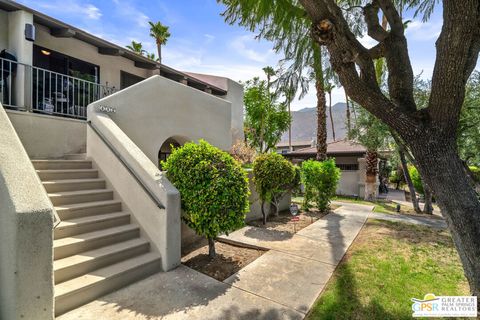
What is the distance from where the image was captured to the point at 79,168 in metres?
5.86

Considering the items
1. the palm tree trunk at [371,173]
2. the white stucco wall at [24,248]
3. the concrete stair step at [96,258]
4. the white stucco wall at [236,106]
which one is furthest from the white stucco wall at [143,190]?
the palm tree trunk at [371,173]

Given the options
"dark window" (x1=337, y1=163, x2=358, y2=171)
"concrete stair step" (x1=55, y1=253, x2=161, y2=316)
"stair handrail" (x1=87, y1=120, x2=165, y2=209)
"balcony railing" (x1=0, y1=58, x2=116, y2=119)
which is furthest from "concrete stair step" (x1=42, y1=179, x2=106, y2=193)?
"dark window" (x1=337, y1=163, x2=358, y2=171)

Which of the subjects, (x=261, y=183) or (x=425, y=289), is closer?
(x=425, y=289)

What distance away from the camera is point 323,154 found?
1480 cm

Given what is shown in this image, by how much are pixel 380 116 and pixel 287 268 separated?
3.24m

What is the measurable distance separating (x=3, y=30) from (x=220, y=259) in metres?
9.32

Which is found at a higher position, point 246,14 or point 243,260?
point 246,14

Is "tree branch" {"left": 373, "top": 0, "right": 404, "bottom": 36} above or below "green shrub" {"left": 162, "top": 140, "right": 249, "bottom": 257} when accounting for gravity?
above

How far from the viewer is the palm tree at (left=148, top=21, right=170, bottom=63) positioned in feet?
84.8

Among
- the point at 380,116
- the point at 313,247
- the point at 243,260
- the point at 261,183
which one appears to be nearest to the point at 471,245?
the point at 380,116

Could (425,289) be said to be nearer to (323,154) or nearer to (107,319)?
(107,319)

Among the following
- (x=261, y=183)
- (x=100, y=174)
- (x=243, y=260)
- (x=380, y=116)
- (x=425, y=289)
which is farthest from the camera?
(x=261, y=183)

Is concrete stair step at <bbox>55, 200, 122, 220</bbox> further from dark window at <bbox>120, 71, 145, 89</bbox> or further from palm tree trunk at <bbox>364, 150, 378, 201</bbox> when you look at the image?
palm tree trunk at <bbox>364, 150, 378, 201</bbox>
